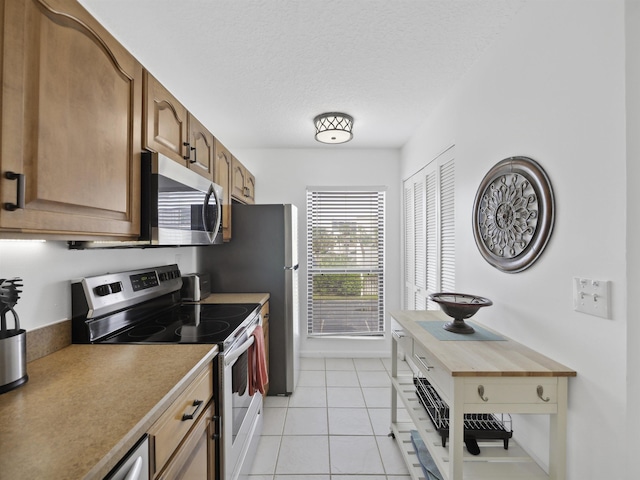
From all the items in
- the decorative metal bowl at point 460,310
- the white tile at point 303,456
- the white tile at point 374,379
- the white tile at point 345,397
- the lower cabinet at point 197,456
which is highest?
the decorative metal bowl at point 460,310

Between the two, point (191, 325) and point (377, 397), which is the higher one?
point (191, 325)

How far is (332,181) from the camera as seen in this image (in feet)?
11.9

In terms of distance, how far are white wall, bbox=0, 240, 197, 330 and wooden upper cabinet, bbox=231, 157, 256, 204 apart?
1285 millimetres

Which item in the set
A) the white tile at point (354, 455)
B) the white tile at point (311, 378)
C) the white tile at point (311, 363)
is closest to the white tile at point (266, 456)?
the white tile at point (354, 455)

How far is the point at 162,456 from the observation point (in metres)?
0.91

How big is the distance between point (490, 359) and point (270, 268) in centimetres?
189

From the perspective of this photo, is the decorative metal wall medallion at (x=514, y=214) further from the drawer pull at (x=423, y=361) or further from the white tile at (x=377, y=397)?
the white tile at (x=377, y=397)

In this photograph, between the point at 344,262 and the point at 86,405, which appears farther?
the point at 344,262

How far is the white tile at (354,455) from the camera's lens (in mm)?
1829

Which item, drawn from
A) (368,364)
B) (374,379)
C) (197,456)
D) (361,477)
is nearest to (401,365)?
(368,364)

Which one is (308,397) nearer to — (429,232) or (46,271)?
(429,232)

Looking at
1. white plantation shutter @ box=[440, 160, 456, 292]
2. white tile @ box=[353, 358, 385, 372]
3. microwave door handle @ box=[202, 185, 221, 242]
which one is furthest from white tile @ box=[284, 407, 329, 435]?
microwave door handle @ box=[202, 185, 221, 242]

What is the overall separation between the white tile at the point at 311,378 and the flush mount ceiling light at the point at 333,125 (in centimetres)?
232

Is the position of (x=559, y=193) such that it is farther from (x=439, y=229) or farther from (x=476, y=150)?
(x=439, y=229)
